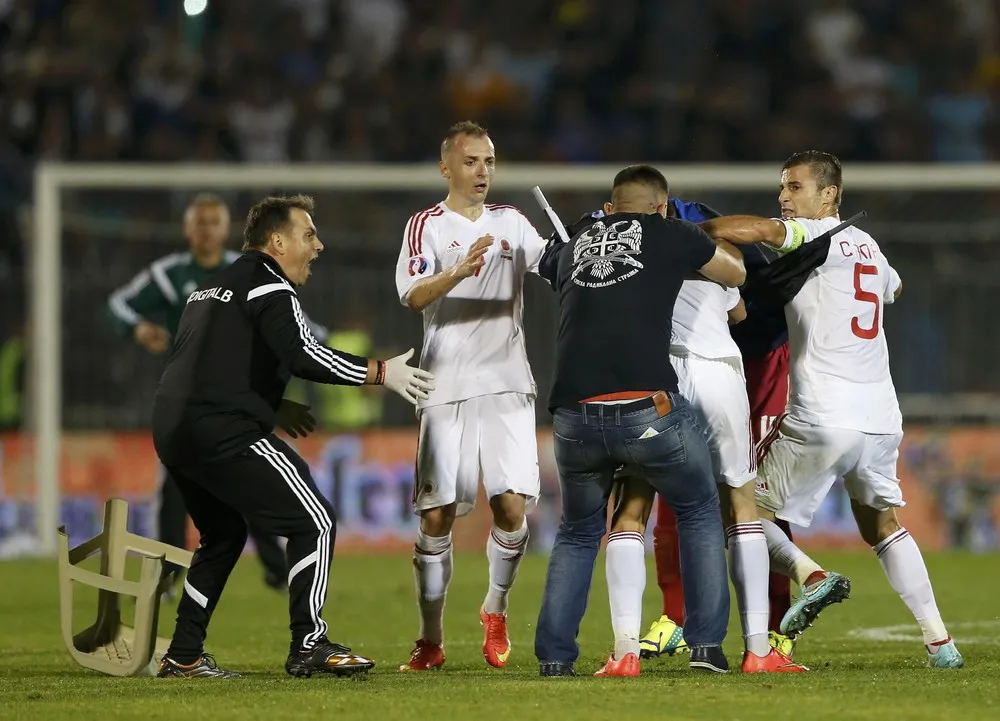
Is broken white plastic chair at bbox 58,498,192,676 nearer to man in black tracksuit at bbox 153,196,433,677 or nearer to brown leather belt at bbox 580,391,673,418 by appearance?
man in black tracksuit at bbox 153,196,433,677

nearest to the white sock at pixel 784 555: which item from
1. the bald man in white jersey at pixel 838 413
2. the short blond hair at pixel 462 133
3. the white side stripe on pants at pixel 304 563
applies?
the bald man in white jersey at pixel 838 413

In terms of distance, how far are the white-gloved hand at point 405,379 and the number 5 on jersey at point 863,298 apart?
184 cm

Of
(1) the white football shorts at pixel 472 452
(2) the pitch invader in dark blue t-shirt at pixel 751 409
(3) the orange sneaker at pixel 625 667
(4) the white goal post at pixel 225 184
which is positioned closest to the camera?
(3) the orange sneaker at pixel 625 667

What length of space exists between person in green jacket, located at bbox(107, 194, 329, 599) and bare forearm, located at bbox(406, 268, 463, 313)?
320 centimetres

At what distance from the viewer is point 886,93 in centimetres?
1906

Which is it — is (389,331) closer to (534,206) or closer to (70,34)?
(534,206)

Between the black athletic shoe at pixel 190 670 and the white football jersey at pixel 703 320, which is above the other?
the white football jersey at pixel 703 320

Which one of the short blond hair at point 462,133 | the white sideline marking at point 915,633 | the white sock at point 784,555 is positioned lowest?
the white sideline marking at point 915,633

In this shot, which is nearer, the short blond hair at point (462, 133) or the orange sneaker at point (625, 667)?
the orange sneaker at point (625, 667)

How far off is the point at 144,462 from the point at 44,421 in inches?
35.2

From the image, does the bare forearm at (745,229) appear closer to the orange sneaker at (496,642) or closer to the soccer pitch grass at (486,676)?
the soccer pitch grass at (486,676)

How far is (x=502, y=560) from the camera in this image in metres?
7.64

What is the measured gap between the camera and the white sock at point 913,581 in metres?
7.19

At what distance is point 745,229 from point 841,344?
73 centimetres
